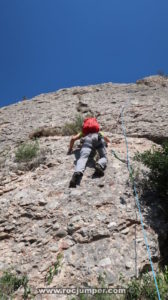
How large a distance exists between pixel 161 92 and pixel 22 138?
5.26 metres

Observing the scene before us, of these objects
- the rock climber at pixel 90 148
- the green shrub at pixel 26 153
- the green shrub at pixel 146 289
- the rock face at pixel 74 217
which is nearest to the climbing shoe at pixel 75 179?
the rock climber at pixel 90 148

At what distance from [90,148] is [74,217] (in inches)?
71.2

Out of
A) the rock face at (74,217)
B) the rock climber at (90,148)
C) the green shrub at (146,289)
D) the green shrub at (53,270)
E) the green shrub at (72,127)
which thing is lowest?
the green shrub at (146,289)

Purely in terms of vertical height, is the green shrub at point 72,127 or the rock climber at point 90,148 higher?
the green shrub at point 72,127

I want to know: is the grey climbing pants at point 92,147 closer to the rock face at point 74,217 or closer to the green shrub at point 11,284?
the rock face at point 74,217

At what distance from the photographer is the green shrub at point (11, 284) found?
3066 mm

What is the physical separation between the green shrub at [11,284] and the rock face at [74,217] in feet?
0.30

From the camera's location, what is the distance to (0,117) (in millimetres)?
8977

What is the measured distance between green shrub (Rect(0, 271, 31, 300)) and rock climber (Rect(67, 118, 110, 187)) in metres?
1.90

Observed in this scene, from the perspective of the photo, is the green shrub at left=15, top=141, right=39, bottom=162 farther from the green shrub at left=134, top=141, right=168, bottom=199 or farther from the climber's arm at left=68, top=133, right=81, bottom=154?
the green shrub at left=134, top=141, right=168, bottom=199

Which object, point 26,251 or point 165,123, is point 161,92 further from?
point 26,251

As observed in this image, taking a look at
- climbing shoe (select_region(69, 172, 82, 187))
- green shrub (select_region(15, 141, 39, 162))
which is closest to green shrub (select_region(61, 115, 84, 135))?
green shrub (select_region(15, 141, 39, 162))

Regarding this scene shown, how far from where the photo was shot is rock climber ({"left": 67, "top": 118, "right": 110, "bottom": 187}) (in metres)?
4.83

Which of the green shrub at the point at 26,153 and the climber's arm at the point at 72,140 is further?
the green shrub at the point at 26,153
